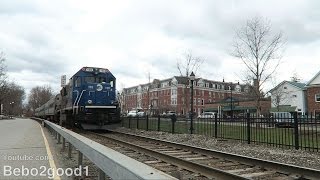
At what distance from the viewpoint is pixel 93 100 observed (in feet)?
77.3

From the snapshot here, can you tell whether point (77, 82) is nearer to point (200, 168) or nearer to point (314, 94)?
point (200, 168)

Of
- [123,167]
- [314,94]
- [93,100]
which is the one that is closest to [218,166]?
[123,167]

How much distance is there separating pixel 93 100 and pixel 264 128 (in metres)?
11.6

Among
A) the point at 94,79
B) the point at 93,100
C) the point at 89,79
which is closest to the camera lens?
the point at 93,100

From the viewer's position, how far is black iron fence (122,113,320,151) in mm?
13625

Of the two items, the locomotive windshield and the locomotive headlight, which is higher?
the locomotive windshield

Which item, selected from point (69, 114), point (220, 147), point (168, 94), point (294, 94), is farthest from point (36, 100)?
point (220, 147)

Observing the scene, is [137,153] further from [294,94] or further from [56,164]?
[294,94]

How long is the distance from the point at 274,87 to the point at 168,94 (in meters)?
58.0

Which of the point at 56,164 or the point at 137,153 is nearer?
the point at 56,164

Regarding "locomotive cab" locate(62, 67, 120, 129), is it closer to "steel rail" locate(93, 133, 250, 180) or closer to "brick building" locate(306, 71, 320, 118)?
"steel rail" locate(93, 133, 250, 180)

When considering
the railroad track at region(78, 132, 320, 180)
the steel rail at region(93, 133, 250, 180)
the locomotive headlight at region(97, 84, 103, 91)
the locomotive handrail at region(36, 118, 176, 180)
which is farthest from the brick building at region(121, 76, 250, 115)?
the locomotive handrail at region(36, 118, 176, 180)

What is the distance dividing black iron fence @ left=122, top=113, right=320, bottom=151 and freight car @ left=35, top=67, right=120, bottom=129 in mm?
3668

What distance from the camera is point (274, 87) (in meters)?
57.1
